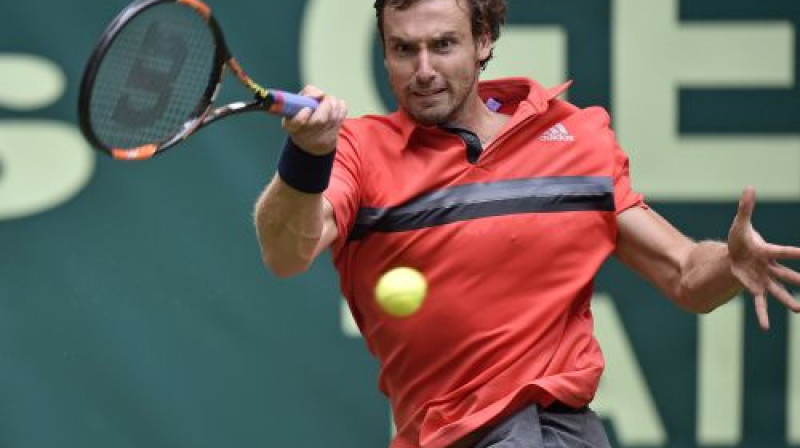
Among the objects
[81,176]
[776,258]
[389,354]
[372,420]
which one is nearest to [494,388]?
[389,354]

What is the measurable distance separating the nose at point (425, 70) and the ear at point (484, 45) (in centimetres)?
24

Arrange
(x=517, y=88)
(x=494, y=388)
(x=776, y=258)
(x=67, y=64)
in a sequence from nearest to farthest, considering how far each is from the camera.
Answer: (x=776, y=258), (x=494, y=388), (x=517, y=88), (x=67, y=64)

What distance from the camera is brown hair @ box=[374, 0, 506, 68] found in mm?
4188

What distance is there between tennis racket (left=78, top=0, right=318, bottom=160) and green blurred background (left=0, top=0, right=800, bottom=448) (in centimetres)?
198

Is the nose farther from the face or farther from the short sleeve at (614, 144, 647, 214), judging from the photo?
the short sleeve at (614, 144, 647, 214)

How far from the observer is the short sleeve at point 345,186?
155 inches

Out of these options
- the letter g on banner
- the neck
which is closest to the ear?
the neck

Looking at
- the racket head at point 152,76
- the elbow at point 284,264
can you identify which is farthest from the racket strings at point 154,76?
the elbow at point 284,264

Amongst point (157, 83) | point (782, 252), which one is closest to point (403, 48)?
point (157, 83)

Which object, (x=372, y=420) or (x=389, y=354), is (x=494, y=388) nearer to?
(x=389, y=354)

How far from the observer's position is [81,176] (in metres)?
5.73

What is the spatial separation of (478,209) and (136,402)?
204cm

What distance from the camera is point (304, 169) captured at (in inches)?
145

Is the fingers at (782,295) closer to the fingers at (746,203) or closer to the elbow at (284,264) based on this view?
the fingers at (746,203)
